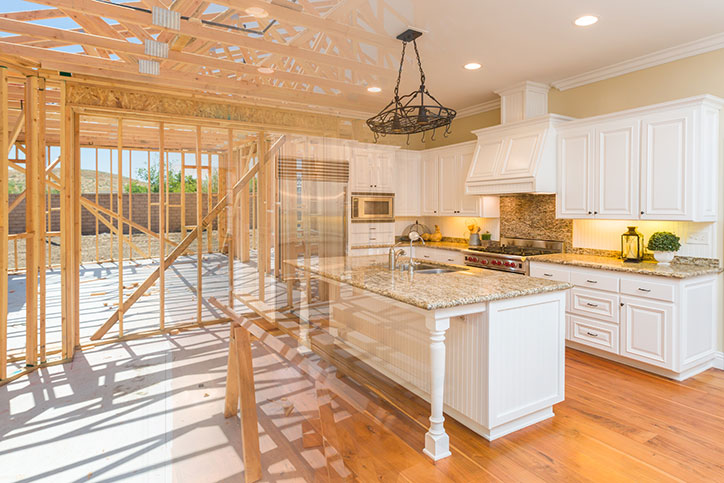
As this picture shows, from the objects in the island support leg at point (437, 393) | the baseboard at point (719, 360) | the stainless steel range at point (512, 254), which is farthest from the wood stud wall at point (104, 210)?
the baseboard at point (719, 360)

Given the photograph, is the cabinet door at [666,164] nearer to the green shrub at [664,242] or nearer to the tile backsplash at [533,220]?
the green shrub at [664,242]

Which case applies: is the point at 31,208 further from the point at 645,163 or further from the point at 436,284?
the point at 645,163

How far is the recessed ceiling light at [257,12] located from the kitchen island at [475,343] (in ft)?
5.10

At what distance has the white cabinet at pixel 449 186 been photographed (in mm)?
5062

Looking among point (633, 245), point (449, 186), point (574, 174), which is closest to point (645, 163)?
point (574, 174)

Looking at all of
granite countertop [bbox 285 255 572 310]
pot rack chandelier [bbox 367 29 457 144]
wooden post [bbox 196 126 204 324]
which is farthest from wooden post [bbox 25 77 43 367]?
pot rack chandelier [bbox 367 29 457 144]

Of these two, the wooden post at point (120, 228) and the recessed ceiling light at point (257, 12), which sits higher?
the recessed ceiling light at point (257, 12)

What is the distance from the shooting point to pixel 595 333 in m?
3.42

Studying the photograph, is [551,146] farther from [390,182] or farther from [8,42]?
[8,42]

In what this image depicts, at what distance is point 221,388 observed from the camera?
8.84 ft

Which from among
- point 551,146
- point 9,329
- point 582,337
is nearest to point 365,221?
point 551,146

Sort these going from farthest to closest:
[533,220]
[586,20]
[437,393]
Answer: [533,220] → [586,20] → [437,393]

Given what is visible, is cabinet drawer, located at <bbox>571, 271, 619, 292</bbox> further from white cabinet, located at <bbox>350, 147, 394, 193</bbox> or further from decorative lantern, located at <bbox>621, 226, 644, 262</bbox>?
white cabinet, located at <bbox>350, 147, 394, 193</bbox>

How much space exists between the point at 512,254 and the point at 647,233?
1202 millimetres
